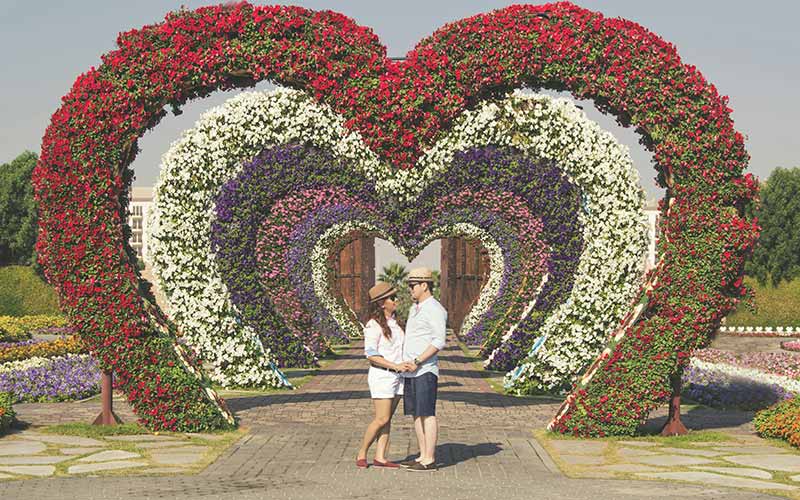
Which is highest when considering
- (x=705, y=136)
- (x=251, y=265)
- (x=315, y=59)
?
(x=315, y=59)

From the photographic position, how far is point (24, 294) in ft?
135

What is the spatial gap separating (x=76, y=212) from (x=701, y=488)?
6.29 meters

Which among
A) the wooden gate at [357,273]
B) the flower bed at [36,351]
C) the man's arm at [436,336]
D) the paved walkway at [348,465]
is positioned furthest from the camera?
the wooden gate at [357,273]

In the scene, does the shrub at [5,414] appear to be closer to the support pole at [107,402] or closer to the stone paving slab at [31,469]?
the support pole at [107,402]

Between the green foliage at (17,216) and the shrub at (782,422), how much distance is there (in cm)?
5125

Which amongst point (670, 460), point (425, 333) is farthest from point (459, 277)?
point (425, 333)

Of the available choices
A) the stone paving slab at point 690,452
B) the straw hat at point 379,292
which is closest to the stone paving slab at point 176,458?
the straw hat at point 379,292

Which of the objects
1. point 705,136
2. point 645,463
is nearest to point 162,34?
point 705,136

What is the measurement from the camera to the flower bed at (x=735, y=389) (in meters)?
13.4

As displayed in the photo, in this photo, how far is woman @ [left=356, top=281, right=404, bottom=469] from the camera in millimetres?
8156

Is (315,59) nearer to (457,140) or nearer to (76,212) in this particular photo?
(457,140)

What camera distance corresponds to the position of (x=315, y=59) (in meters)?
10.3

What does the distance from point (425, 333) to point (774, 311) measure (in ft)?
115

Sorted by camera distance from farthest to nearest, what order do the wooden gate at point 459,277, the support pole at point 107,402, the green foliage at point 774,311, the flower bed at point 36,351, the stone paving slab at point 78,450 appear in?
the green foliage at point 774,311 < the wooden gate at point 459,277 < the flower bed at point 36,351 < the support pole at point 107,402 < the stone paving slab at point 78,450
